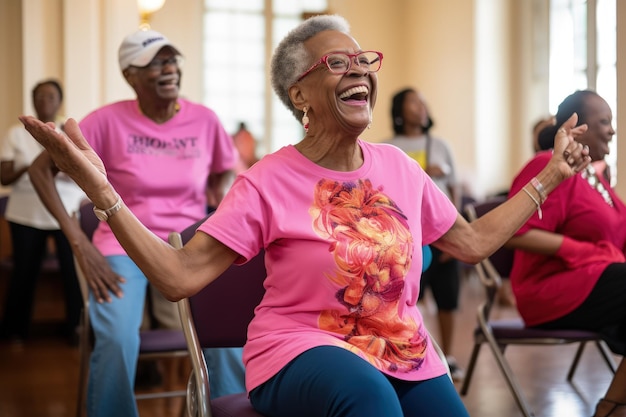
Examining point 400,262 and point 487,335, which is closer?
point 400,262

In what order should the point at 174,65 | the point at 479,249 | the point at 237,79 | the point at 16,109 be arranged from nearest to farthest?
the point at 479,249 → the point at 174,65 → the point at 16,109 → the point at 237,79

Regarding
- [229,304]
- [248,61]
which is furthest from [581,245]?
[248,61]

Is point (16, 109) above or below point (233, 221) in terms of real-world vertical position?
above

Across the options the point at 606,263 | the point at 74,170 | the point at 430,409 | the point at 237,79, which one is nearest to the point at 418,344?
the point at 430,409

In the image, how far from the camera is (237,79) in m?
11.2

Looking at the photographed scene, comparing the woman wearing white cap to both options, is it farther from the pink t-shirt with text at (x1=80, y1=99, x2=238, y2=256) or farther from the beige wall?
the beige wall

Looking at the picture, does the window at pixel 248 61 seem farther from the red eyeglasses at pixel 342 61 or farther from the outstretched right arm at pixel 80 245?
the red eyeglasses at pixel 342 61

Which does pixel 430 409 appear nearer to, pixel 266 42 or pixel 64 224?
pixel 64 224

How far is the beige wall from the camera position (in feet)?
27.9

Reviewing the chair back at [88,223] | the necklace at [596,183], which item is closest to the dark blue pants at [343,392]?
the necklace at [596,183]

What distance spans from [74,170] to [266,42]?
9.62 metres

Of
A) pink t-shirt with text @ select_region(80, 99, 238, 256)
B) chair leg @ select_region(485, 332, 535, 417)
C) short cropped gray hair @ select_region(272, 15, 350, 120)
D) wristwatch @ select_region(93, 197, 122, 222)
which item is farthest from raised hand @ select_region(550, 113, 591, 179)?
pink t-shirt with text @ select_region(80, 99, 238, 256)

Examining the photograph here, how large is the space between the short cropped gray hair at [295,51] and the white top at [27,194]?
3.90 metres

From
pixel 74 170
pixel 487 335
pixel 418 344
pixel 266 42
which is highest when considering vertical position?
pixel 266 42
